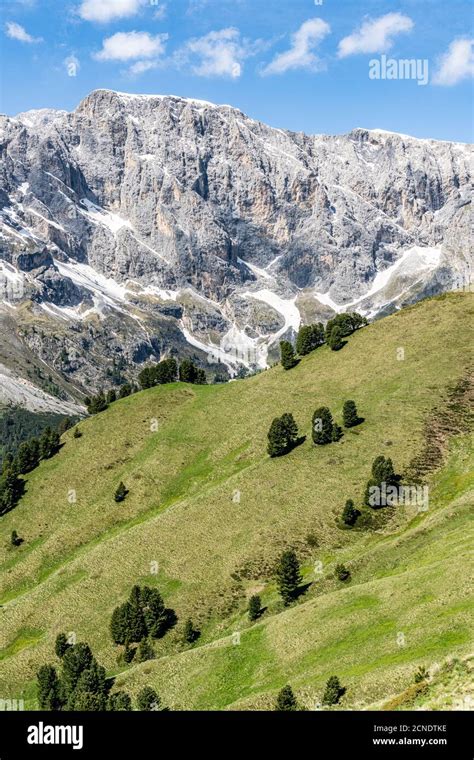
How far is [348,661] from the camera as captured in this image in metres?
48.6

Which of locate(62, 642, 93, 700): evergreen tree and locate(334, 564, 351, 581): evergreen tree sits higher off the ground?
locate(334, 564, 351, 581): evergreen tree

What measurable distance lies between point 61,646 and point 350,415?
54.9 meters

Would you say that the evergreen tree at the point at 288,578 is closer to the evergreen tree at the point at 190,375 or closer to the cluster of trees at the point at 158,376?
the cluster of trees at the point at 158,376

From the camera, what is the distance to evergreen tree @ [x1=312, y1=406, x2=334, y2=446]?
99.7 metres

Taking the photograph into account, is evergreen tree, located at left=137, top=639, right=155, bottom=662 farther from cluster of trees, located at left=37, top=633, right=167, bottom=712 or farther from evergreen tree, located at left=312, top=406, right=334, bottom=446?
evergreen tree, located at left=312, top=406, right=334, bottom=446

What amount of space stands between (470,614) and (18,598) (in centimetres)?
6680

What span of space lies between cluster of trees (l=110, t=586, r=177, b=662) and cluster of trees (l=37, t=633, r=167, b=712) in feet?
19.1

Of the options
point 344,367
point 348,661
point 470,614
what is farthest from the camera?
point 344,367

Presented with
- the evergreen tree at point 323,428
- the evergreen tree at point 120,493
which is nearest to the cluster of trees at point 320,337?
the evergreen tree at point 323,428

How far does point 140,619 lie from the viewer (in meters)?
73.8

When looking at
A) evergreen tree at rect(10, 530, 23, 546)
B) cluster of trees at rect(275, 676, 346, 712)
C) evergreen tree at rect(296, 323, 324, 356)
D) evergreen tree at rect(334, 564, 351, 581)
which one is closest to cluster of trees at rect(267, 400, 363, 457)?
evergreen tree at rect(334, 564, 351, 581)
